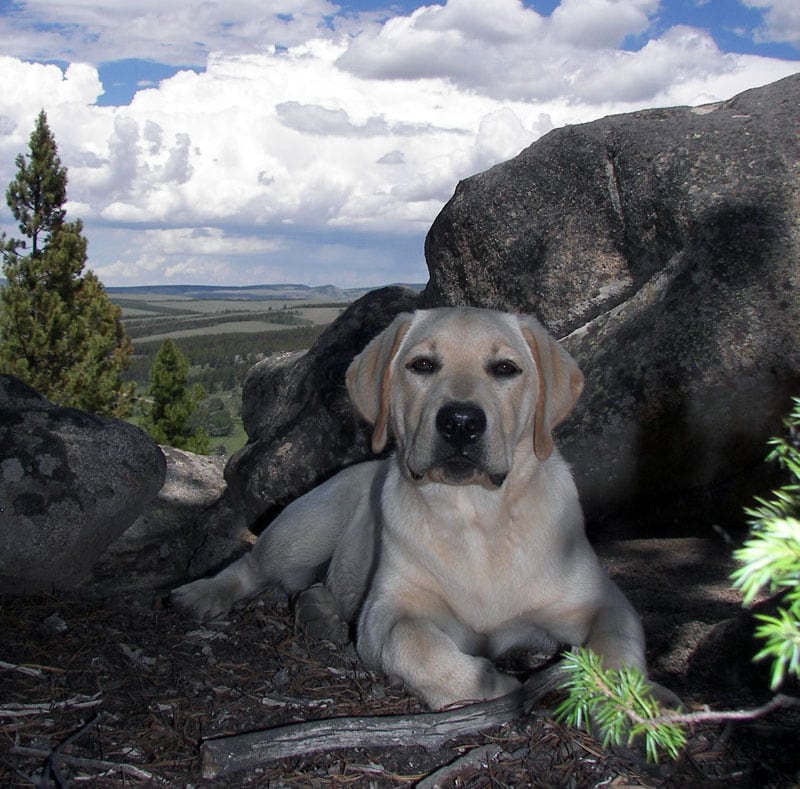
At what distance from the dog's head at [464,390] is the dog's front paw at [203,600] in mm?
1695

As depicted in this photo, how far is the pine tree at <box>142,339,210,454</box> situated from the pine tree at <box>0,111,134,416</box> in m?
1.87

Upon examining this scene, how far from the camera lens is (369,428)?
26.5ft

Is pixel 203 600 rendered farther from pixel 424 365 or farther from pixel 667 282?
pixel 667 282

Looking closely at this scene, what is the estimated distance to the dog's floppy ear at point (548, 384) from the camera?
4.49m

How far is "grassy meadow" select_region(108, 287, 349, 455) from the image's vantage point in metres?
32.0

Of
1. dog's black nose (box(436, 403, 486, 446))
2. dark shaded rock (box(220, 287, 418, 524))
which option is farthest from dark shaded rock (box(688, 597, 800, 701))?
Result: dark shaded rock (box(220, 287, 418, 524))

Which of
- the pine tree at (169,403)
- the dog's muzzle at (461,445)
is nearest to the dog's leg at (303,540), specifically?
Result: the dog's muzzle at (461,445)

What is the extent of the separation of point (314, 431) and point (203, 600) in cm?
310

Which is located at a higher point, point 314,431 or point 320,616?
point 314,431

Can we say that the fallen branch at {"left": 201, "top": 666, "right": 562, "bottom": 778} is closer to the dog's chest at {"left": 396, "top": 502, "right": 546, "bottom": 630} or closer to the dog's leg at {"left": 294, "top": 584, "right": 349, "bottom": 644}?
the dog's chest at {"left": 396, "top": 502, "right": 546, "bottom": 630}

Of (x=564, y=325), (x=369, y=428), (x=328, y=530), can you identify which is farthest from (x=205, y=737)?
(x=564, y=325)

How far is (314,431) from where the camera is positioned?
8.37m

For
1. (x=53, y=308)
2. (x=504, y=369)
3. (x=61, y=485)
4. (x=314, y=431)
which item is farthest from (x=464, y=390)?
(x=53, y=308)

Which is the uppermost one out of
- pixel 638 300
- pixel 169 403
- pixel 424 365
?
pixel 638 300
